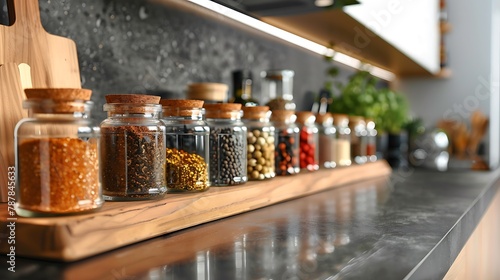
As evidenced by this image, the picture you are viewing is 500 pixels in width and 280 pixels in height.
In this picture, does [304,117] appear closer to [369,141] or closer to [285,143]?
[285,143]

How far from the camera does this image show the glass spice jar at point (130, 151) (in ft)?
2.63

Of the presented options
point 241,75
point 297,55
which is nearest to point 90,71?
point 241,75

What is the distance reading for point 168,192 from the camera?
0.92m

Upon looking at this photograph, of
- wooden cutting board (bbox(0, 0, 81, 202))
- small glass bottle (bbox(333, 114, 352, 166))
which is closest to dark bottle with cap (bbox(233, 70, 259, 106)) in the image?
small glass bottle (bbox(333, 114, 352, 166))

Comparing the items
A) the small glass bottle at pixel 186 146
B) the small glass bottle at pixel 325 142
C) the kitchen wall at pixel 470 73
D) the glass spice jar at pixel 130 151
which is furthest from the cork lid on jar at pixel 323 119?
the kitchen wall at pixel 470 73

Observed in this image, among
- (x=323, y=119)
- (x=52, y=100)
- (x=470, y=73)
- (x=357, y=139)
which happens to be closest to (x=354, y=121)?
(x=357, y=139)

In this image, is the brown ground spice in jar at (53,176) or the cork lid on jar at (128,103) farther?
the cork lid on jar at (128,103)

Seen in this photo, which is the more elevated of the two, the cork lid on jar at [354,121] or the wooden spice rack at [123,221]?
the cork lid on jar at [354,121]

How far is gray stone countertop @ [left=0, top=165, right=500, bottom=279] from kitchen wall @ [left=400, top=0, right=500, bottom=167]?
236 cm

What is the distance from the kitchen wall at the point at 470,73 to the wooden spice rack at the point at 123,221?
2.58m

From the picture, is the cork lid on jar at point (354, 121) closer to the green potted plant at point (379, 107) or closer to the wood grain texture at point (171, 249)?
the green potted plant at point (379, 107)

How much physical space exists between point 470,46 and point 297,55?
1837mm

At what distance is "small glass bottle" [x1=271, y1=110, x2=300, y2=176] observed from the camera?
1270mm

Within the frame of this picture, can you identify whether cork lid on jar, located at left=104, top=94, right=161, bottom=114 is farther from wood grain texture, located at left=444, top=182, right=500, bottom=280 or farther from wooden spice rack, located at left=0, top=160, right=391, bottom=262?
wood grain texture, located at left=444, top=182, right=500, bottom=280
